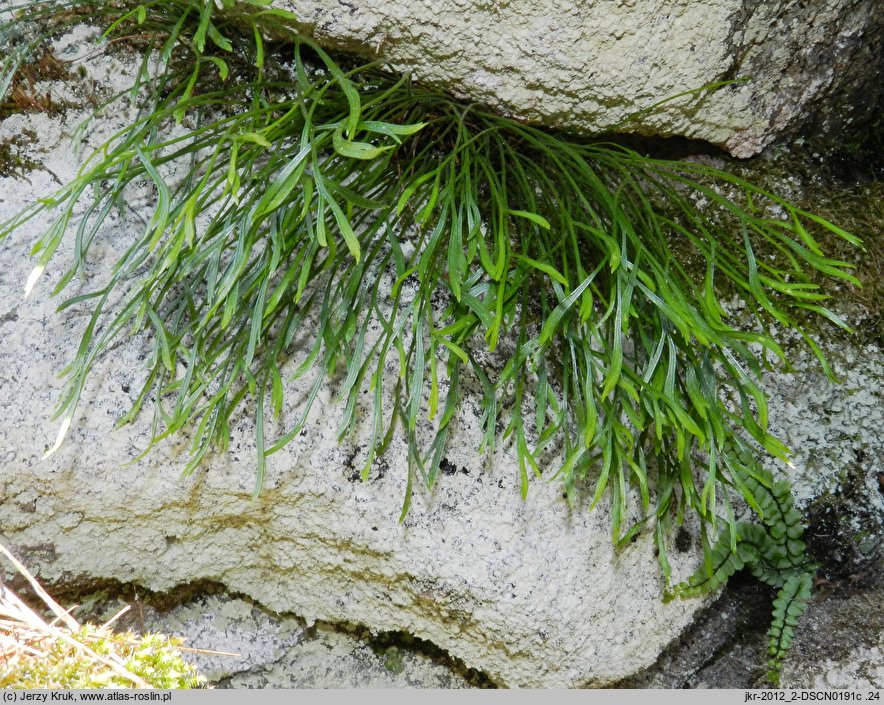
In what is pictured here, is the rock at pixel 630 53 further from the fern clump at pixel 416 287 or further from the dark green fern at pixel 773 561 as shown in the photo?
the dark green fern at pixel 773 561

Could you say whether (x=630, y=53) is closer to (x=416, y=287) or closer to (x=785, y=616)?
(x=416, y=287)

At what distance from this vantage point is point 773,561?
160 centimetres

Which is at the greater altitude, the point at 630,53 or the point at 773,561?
the point at 630,53

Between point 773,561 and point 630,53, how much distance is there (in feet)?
3.63

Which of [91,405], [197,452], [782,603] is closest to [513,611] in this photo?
[782,603]

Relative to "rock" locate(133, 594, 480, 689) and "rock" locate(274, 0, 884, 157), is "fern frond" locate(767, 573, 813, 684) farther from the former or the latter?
"rock" locate(274, 0, 884, 157)

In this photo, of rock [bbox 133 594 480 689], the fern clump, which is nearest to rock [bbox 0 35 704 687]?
the fern clump

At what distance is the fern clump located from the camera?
4.36ft

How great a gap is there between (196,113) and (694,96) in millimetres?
1101

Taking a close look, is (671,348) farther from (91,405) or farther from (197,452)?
(91,405)

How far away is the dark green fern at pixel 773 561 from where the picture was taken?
5.07ft

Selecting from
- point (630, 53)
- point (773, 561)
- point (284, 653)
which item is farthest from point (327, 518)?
point (630, 53)

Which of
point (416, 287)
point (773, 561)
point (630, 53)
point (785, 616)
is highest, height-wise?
point (630, 53)

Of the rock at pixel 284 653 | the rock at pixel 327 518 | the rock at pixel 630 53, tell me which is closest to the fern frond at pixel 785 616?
the rock at pixel 327 518
